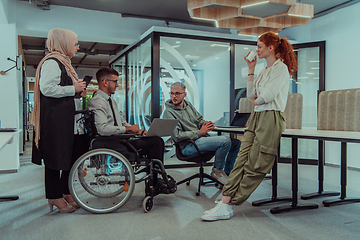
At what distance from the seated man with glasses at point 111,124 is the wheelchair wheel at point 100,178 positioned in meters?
0.11

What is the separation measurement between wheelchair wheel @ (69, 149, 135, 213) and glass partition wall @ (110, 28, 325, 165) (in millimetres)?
2615

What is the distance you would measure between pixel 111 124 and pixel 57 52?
784mm

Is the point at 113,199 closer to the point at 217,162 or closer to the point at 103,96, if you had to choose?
the point at 103,96

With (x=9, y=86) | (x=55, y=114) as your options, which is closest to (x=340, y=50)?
(x=55, y=114)

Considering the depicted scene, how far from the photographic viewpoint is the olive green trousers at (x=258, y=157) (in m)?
2.28

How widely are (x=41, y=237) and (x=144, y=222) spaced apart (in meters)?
0.73

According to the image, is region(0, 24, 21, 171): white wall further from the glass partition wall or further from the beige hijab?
the beige hijab

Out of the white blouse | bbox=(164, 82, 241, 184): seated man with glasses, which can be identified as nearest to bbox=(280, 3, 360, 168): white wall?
bbox=(164, 82, 241, 184): seated man with glasses

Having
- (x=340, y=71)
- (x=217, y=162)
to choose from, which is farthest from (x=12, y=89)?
(x=340, y=71)

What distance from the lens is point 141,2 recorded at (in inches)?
215

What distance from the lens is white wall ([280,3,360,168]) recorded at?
482 centimetres

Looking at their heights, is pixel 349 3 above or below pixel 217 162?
above

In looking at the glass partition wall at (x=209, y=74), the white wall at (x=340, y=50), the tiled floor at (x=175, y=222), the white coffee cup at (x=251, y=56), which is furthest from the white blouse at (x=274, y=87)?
the white wall at (x=340, y=50)

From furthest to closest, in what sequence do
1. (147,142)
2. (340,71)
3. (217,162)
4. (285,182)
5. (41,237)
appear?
(340,71)
(285,182)
(217,162)
(147,142)
(41,237)
